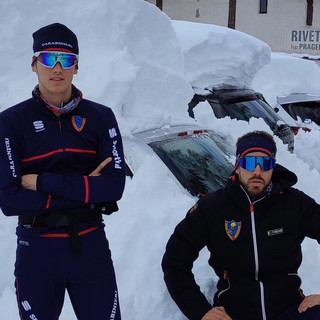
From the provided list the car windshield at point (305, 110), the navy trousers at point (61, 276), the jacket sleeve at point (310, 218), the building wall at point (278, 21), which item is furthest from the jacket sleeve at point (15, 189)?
the building wall at point (278, 21)

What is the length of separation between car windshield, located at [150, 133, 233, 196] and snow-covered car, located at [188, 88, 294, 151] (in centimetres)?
217

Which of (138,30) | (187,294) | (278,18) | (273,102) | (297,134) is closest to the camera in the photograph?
(187,294)

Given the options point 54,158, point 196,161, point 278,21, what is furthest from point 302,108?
point 278,21

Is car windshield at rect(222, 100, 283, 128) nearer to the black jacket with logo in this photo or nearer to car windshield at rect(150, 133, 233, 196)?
car windshield at rect(150, 133, 233, 196)

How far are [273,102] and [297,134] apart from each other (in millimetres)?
1817

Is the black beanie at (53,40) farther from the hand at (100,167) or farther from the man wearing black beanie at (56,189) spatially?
the hand at (100,167)

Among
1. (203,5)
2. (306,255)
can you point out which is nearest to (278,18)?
(203,5)

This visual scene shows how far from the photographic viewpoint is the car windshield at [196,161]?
3.80 m

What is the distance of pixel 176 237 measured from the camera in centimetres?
285

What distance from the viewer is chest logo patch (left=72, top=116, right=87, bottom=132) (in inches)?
93.1

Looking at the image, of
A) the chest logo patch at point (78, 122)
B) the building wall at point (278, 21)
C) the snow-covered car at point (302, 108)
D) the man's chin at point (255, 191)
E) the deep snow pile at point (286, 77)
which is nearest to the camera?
the chest logo patch at point (78, 122)

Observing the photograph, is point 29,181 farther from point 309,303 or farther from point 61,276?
point 309,303

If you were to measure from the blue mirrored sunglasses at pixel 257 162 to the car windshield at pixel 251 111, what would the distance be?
404 centimetres

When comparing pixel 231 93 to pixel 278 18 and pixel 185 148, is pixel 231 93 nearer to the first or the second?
pixel 185 148
